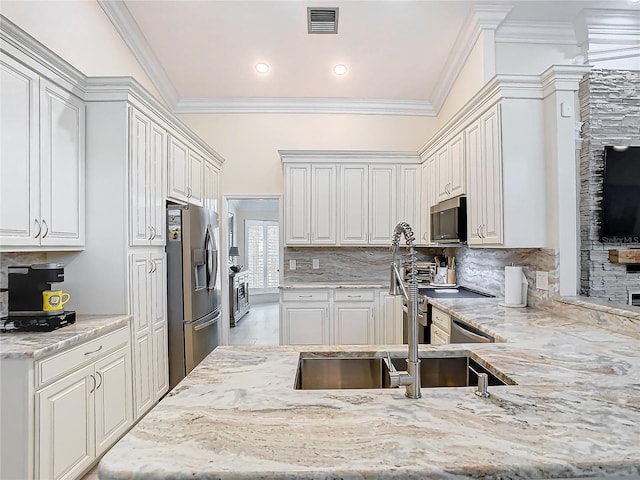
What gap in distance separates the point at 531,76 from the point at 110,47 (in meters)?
3.47

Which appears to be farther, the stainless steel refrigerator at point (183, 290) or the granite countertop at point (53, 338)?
the stainless steel refrigerator at point (183, 290)

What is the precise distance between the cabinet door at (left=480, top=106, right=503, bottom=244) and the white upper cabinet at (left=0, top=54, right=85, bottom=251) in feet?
9.50

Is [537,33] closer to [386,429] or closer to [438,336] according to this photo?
[438,336]

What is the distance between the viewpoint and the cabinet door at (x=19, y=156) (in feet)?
6.67

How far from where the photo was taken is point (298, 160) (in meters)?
4.69

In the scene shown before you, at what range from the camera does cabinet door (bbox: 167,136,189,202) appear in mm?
3473

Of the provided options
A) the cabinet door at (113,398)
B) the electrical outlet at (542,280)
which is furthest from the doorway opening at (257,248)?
the electrical outlet at (542,280)

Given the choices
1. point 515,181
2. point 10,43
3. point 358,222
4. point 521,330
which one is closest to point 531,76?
point 515,181

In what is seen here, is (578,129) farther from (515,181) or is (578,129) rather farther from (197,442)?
(197,442)

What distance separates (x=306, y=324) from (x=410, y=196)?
1.98 meters

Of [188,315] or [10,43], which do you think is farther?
[188,315]

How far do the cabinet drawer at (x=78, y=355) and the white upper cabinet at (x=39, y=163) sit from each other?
0.64 metres

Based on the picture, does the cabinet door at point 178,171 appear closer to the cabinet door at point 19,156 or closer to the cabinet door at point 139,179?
the cabinet door at point 139,179

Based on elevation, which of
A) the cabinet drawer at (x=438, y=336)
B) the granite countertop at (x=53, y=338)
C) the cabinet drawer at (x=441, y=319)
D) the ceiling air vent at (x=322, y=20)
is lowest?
the cabinet drawer at (x=438, y=336)
